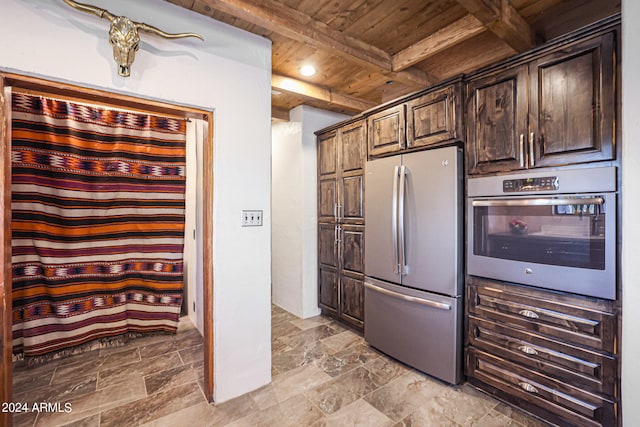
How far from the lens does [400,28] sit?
2.03 m

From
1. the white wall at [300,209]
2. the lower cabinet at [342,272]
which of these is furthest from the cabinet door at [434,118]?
the white wall at [300,209]

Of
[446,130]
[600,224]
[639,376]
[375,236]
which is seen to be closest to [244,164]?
[375,236]

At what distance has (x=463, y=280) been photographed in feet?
6.72

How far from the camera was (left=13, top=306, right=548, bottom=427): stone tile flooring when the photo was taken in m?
1.77

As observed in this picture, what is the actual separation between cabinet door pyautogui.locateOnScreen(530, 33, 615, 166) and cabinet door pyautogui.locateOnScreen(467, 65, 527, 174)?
0.06 metres

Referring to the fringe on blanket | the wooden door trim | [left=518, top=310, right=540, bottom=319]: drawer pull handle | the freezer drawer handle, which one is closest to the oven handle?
[left=518, top=310, right=540, bottom=319]: drawer pull handle

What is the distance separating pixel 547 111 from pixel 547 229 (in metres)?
0.67

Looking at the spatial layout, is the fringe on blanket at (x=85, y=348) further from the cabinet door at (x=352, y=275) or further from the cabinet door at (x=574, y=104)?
the cabinet door at (x=574, y=104)

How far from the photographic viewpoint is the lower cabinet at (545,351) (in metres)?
1.48

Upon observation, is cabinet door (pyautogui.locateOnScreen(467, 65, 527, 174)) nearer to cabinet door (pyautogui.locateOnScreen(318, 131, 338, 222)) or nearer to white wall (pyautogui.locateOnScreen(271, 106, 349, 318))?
cabinet door (pyautogui.locateOnScreen(318, 131, 338, 222))

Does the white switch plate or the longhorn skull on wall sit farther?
the white switch plate

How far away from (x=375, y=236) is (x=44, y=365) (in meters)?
2.98

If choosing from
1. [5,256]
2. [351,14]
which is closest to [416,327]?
[351,14]

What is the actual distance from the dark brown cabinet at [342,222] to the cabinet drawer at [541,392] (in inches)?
45.8
